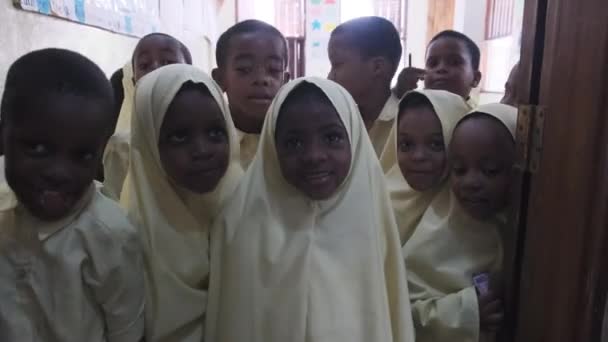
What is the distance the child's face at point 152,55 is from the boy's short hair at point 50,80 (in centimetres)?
113

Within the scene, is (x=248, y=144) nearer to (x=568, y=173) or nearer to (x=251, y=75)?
(x=251, y=75)

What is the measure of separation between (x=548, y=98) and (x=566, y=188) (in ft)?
0.55

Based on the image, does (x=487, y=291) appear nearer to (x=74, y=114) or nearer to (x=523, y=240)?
(x=523, y=240)

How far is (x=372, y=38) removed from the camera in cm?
200

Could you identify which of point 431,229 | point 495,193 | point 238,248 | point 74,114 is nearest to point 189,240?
point 238,248

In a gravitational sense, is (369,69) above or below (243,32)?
below

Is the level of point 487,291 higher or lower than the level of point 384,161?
lower

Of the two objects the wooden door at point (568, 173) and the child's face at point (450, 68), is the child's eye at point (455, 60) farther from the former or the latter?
A: the wooden door at point (568, 173)

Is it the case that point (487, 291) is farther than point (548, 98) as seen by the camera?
Yes

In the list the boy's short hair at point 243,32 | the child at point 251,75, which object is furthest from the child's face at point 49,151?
the boy's short hair at point 243,32

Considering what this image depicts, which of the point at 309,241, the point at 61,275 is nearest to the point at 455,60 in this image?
the point at 309,241

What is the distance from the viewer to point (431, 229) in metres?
1.22

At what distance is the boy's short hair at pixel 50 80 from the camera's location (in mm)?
869

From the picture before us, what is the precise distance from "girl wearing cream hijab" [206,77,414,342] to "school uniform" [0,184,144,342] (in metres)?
0.23
